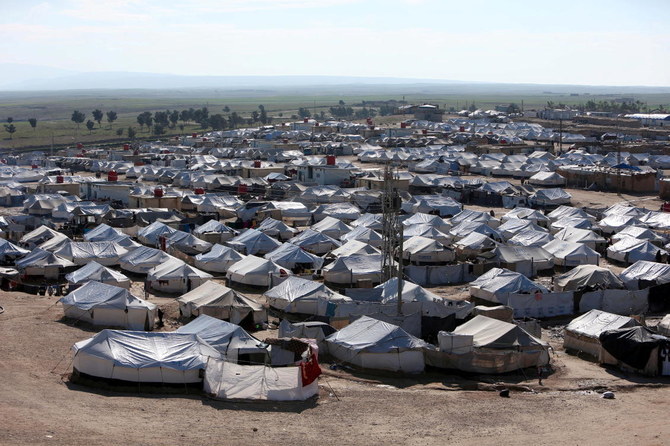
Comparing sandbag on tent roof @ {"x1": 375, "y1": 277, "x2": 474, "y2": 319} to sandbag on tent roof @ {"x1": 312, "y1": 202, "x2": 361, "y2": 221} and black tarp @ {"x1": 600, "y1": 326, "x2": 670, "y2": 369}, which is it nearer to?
black tarp @ {"x1": 600, "y1": 326, "x2": 670, "y2": 369}

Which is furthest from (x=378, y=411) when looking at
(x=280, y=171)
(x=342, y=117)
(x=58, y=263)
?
(x=342, y=117)

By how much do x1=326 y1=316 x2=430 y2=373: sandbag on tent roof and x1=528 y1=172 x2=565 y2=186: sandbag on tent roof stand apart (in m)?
40.2

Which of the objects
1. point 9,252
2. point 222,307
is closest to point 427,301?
point 222,307

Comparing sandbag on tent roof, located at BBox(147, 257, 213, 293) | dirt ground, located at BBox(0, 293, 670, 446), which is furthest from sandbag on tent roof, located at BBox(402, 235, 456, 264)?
dirt ground, located at BBox(0, 293, 670, 446)

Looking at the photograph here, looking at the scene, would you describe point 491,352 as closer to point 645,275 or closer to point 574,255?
point 645,275

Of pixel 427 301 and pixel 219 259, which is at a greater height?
pixel 427 301

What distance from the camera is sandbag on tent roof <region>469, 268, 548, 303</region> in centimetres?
2611

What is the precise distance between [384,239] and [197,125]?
336ft

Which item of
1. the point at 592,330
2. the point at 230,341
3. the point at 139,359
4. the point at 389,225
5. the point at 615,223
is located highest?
the point at 389,225

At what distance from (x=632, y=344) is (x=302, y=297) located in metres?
8.79

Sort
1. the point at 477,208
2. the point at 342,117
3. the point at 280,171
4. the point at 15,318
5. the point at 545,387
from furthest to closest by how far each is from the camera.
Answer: the point at 342,117 → the point at 280,171 → the point at 477,208 → the point at 15,318 → the point at 545,387

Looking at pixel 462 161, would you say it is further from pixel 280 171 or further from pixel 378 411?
pixel 378 411

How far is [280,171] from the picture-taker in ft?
199

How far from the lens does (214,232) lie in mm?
35125
